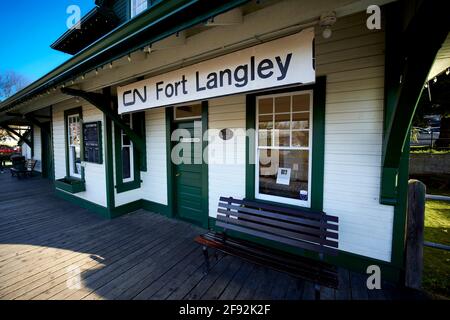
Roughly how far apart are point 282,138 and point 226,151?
3.13 feet

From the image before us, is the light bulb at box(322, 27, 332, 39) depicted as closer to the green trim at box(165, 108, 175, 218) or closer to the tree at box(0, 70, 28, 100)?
the green trim at box(165, 108, 175, 218)

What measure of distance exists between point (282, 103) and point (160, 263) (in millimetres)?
2780

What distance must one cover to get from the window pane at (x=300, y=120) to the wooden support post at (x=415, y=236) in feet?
4.42

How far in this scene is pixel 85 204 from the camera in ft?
16.7

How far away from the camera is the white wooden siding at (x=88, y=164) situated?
179 inches

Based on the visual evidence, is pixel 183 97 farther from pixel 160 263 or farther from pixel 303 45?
pixel 160 263

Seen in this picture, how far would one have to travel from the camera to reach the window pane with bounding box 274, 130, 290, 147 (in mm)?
3006

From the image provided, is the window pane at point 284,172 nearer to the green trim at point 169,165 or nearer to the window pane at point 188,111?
the window pane at point 188,111

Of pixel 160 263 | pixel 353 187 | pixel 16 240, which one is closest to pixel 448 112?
pixel 353 187

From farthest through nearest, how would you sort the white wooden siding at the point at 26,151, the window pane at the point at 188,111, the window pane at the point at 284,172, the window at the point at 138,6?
the white wooden siding at the point at 26,151 → the window at the point at 138,6 → the window pane at the point at 188,111 → the window pane at the point at 284,172

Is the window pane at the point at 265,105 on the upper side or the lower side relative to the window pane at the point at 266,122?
upper

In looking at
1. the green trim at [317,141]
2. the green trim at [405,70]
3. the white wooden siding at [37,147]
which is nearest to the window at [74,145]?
the green trim at [317,141]

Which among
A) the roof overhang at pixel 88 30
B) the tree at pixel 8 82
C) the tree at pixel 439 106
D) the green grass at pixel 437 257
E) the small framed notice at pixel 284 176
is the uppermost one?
the tree at pixel 8 82

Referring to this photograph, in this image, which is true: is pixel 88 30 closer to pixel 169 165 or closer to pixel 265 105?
pixel 169 165
